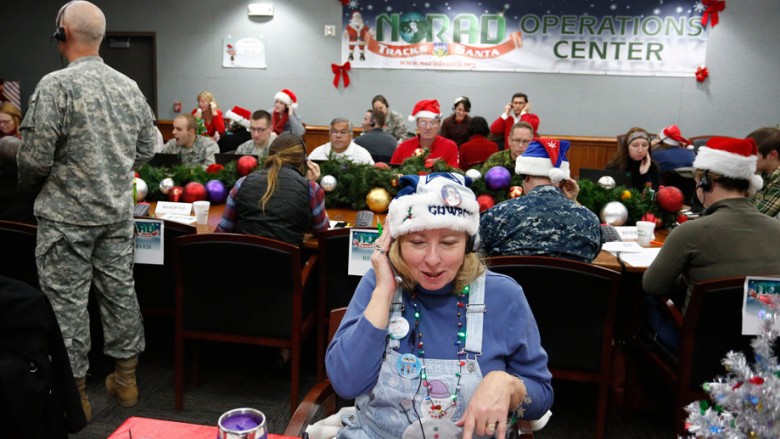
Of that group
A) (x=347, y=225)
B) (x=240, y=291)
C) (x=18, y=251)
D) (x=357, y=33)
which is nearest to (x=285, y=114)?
(x=357, y=33)

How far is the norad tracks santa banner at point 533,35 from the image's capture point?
7.77m

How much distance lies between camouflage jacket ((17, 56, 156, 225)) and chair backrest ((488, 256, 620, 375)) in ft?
5.28

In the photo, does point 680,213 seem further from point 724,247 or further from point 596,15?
point 596,15

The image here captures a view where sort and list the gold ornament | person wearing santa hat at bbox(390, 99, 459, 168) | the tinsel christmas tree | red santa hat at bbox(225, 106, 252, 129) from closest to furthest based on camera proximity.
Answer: the tinsel christmas tree, the gold ornament, person wearing santa hat at bbox(390, 99, 459, 168), red santa hat at bbox(225, 106, 252, 129)

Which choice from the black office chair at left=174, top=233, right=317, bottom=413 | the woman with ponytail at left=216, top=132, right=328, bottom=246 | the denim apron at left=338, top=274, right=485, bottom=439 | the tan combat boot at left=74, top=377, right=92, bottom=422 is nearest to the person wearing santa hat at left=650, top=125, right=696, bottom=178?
the woman with ponytail at left=216, top=132, right=328, bottom=246

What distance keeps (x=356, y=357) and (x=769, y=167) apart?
3042mm

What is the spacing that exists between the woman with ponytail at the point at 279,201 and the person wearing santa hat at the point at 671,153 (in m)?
3.21

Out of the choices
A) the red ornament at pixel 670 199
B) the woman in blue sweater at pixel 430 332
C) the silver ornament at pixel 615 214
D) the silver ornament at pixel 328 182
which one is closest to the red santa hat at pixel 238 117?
the silver ornament at pixel 328 182

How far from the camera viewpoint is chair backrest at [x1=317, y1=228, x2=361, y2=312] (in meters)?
2.71

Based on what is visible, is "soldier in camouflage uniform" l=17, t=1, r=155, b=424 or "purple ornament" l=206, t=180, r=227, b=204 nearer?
"soldier in camouflage uniform" l=17, t=1, r=155, b=424

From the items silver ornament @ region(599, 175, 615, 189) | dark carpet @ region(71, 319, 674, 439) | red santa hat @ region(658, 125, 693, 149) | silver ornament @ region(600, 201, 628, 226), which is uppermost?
red santa hat @ region(658, 125, 693, 149)

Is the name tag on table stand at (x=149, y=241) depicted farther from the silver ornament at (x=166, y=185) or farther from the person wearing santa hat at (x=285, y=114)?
the person wearing santa hat at (x=285, y=114)

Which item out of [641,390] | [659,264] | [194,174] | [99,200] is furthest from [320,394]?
[194,174]

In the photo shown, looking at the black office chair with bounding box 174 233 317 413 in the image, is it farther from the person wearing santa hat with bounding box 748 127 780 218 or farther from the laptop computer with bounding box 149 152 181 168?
the person wearing santa hat with bounding box 748 127 780 218
